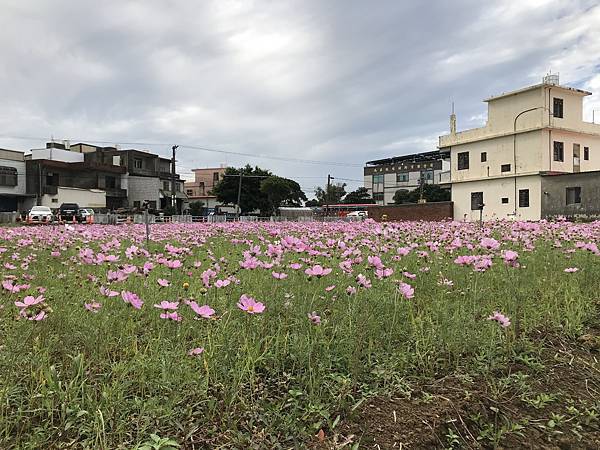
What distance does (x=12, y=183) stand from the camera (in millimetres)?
30422

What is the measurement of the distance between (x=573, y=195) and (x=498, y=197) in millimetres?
4065

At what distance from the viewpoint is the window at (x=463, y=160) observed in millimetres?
27375

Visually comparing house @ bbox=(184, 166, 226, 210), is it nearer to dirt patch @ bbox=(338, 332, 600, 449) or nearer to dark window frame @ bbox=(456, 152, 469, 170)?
dark window frame @ bbox=(456, 152, 469, 170)

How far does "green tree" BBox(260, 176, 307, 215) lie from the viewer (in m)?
38.4

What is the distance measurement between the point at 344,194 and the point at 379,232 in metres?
56.8

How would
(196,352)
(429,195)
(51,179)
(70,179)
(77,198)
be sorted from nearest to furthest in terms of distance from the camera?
(196,352) < (51,179) < (77,198) < (70,179) < (429,195)

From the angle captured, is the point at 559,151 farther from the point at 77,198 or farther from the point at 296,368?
the point at 77,198

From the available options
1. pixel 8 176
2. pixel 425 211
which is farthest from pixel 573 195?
pixel 8 176

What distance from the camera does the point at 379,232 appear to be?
162 inches

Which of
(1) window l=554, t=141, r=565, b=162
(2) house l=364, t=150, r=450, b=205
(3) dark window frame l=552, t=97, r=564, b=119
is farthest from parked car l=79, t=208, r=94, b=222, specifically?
(2) house l=364, t=150, r=450, b=205

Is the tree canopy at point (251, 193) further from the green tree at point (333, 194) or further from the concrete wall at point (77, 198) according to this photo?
the green tree at point (333, 194)

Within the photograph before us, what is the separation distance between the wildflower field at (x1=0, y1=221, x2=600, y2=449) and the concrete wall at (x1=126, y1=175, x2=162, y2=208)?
3795 cm

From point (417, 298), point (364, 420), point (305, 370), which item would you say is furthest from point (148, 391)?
point (417, 298)

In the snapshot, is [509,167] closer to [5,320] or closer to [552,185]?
[552,185]
